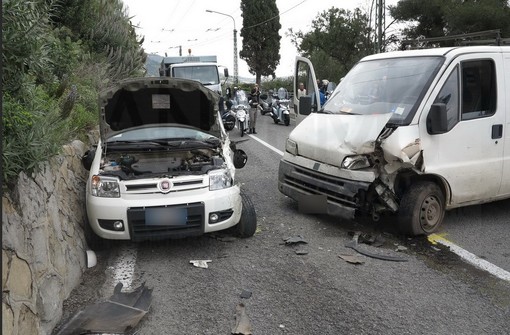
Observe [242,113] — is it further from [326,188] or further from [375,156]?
[375,156]

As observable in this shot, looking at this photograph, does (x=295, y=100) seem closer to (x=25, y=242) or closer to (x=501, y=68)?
(x=501, y=68)

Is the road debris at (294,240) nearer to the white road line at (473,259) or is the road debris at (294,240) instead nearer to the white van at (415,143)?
the white van at (415,143)

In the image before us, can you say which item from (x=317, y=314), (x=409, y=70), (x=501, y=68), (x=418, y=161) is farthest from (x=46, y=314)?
(x=501, y=68)

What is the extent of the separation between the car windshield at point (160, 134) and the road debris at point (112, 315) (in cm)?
238

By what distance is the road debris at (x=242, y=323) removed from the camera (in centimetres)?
337

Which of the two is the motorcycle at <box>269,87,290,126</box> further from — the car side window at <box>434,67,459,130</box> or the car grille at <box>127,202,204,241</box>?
the car grille at <box>127,202,204,241</box>

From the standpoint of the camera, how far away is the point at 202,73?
61.1 ft

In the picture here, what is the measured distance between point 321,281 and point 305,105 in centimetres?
361

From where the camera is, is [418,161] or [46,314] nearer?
[46,314]

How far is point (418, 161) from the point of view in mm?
5188

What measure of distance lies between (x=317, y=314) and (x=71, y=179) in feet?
10.6

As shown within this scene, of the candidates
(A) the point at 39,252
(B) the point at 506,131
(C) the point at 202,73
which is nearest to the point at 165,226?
(A) the point at 39,252

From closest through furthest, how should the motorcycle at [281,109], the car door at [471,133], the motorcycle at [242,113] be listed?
the car door at [471,133] → the motorcycle at [242,113] → the motorcycle at [281,109]

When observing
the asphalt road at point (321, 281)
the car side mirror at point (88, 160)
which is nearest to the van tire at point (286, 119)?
the asphalt road at point (321, 281)
